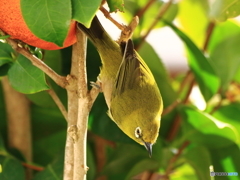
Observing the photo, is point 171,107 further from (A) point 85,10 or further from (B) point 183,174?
(A) point 85,10

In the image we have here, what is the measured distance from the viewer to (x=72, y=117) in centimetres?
61

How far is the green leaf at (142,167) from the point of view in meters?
0.86

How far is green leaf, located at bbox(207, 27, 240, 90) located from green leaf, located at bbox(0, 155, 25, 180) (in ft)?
1.89

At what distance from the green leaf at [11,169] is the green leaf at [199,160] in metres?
0.37

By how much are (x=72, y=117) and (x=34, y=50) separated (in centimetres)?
12

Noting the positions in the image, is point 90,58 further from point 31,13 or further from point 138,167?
point 31,13

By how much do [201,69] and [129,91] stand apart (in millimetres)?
228

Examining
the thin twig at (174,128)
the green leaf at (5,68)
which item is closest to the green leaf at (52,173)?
the green leaf at (5,68)

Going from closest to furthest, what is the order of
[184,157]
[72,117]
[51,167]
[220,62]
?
[72,117] → [51,167] → [184,157] → [220,62]

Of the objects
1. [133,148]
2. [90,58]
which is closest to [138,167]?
[133,148]

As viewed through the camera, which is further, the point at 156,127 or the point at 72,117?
the point at 156,127

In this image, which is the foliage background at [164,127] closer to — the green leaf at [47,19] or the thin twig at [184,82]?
the thin twig at [184,82]

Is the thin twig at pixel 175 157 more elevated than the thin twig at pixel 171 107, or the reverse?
the thin twig at pixel 171 107

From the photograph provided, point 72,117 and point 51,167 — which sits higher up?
point 72,117
